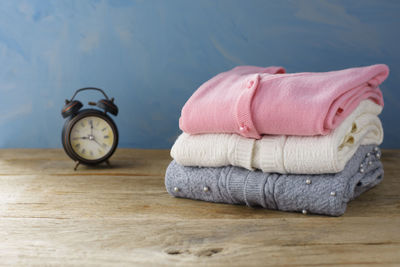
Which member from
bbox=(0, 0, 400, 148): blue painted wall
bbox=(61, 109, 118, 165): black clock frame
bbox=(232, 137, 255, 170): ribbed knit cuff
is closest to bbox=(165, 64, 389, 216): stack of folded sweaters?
bbox=(232, 137, 255, 170): ribbed knit cuff

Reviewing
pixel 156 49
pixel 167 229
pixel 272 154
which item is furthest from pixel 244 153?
pixel 156 49

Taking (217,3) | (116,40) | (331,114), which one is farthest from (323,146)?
(116,40)

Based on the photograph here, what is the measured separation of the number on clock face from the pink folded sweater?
1.37 feet

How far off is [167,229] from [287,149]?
0.96 feet

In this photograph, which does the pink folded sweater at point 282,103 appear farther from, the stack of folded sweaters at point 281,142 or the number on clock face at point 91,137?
the number on clock face at point 91,137

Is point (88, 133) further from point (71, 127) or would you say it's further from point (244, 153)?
point (244, 153)

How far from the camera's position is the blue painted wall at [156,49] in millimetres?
1537

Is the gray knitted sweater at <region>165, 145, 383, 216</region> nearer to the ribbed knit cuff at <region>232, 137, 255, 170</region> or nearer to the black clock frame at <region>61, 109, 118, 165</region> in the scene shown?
the ribbed knit cuff at <region>232, 137, 255, 170</region>

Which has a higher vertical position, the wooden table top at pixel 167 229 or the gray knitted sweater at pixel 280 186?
the gray knitted sweater at pixel 280 186

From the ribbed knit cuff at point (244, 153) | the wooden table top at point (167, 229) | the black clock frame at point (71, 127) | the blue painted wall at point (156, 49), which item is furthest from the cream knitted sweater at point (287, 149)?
the blue painted wall at point (156, 49)

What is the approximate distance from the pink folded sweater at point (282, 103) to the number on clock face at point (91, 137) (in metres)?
0.42

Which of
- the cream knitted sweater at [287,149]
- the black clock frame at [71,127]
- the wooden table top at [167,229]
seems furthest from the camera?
the black clock frame at [71,127]

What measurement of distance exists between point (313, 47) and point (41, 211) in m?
1.03

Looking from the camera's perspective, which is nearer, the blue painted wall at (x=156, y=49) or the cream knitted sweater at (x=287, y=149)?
the cream knitted sweater at (x=287, y=149)
